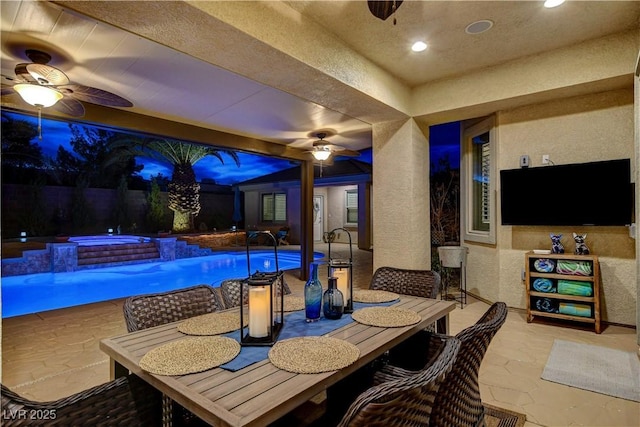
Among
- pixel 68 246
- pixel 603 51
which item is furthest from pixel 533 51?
pixel 68 246

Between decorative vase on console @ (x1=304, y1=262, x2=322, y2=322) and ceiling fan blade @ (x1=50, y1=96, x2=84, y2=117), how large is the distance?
3.19 m

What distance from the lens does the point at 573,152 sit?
382cm

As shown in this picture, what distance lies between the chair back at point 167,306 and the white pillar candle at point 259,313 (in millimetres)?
707

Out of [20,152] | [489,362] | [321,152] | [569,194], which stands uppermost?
[20,152]

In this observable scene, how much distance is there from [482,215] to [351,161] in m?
7.13

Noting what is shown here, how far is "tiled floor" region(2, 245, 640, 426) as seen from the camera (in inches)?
87.4

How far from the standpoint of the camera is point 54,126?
11516 mm

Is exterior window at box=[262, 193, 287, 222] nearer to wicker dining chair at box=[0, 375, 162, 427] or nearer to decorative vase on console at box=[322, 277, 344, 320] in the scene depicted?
decorative vase on console at box=[322, 277, 344, 320]

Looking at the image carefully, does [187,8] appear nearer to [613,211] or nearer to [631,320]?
[613,211]

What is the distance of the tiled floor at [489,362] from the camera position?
222 centimetres

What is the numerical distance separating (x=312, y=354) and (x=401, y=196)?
3143mm

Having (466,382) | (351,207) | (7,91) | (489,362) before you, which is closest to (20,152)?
(7,91)

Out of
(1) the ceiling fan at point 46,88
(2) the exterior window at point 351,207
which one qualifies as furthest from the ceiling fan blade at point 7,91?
(2) the exterior window at point 351,207

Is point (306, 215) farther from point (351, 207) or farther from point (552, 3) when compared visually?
point (351, 207)
